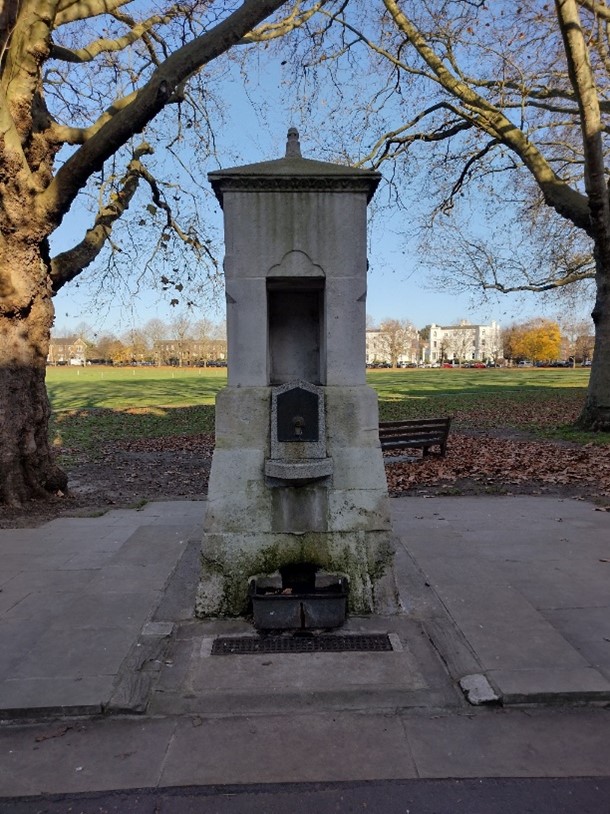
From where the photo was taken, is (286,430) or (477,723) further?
(286,430)

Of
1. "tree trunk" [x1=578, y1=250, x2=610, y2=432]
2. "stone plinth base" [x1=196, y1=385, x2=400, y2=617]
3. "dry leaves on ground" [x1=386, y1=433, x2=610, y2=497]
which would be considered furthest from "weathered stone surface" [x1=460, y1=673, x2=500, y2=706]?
"tree trunk" [x1=578, y1=250, x2=610, y2=432]

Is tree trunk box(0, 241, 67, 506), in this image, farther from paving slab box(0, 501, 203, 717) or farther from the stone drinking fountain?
the stone drinking fountain

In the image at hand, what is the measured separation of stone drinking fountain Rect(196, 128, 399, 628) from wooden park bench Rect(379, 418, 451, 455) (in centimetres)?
683

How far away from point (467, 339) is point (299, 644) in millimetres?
155663

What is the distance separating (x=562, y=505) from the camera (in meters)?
8.23

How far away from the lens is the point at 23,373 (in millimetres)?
8172

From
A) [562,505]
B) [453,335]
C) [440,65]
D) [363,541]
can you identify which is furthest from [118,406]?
[453,335]

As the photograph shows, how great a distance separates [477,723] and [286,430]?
226cm

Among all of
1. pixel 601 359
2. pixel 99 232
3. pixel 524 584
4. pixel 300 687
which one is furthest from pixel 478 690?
pixel 601 359

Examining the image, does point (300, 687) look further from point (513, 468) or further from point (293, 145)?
Answer: point (513, 468)

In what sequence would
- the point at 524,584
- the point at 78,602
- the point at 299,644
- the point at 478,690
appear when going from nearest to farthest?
1. the point at 478,690
2. the point at 299,644
3. the point at 78,602
4. the point at 524,584

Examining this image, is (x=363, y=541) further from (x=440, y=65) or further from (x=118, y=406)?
(x=118, y=406)

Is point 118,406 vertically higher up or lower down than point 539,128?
lower down

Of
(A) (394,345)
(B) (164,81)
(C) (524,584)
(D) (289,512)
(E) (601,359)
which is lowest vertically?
(C) (524,584)
